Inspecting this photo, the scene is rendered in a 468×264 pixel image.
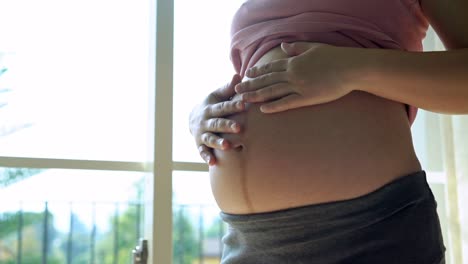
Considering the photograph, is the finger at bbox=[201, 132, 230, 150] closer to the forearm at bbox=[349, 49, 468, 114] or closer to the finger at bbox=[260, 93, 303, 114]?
the finger at bbox=[260, 93, 303, 114]

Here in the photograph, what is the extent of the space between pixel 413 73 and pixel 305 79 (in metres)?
0.14

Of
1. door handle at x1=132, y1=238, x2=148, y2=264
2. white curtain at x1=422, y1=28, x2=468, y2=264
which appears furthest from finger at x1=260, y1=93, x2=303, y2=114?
door handle at x1=132, y1=238, x2=148, y2=264

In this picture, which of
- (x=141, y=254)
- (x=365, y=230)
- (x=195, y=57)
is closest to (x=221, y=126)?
(x=365, y=230)

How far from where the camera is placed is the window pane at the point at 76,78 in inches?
58.7

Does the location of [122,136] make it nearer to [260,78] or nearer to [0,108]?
[0,108]

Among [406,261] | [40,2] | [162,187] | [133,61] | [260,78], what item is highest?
[40,2]

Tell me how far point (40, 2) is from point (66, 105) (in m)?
0.31

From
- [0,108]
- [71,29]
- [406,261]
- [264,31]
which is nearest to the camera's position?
[406,261]

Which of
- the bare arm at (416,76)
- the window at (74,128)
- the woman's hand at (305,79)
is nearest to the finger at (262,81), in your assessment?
the woman's hand at (305,79)

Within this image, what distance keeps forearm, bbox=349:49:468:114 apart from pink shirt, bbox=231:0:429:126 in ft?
0.35

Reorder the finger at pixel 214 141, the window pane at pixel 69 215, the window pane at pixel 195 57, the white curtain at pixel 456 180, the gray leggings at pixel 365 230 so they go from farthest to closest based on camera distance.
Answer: the window pane at pixel 195 57, the window pane at pixel 69 215, the white curtain at pixel 456 180, the finger at pixel 214 141, the gray leggings at pixel 365 230

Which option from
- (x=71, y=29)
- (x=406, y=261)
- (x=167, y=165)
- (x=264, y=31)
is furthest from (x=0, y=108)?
(x=406, y=261)

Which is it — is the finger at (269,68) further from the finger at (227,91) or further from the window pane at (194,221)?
the window pane at (194,221)

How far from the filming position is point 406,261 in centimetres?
70
